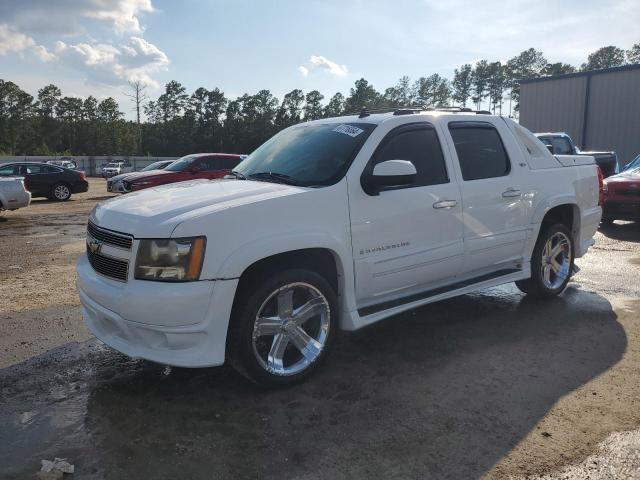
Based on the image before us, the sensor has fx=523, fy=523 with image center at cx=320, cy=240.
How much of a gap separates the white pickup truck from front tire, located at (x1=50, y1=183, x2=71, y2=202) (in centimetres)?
1726

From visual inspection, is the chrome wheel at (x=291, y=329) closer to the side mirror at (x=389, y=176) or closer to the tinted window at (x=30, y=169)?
the side mirror at (x=389, y=176)

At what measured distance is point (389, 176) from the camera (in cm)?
373

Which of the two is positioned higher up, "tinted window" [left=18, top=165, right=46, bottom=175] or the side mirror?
the side mirror

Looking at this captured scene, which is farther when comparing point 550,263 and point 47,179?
point 47,179

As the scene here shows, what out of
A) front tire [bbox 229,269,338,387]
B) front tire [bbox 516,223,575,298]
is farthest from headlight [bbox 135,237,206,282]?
front tire [bbox 516,223,575,298]

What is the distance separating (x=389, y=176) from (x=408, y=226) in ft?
1.62

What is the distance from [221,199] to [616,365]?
3170 mm

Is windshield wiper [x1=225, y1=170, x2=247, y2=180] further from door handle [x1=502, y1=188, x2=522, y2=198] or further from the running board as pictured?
door handle [x1=502, y1=188, x2=522, y2=198]

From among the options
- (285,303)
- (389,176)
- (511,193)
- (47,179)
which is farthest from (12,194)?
(511,193)

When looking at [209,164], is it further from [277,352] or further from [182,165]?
→ [277,352]

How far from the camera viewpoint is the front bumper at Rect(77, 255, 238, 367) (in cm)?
309

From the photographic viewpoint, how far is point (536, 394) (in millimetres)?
3477

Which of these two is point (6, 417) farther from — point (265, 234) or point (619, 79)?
point (619, 79)

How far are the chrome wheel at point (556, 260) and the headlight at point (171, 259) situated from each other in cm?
377
